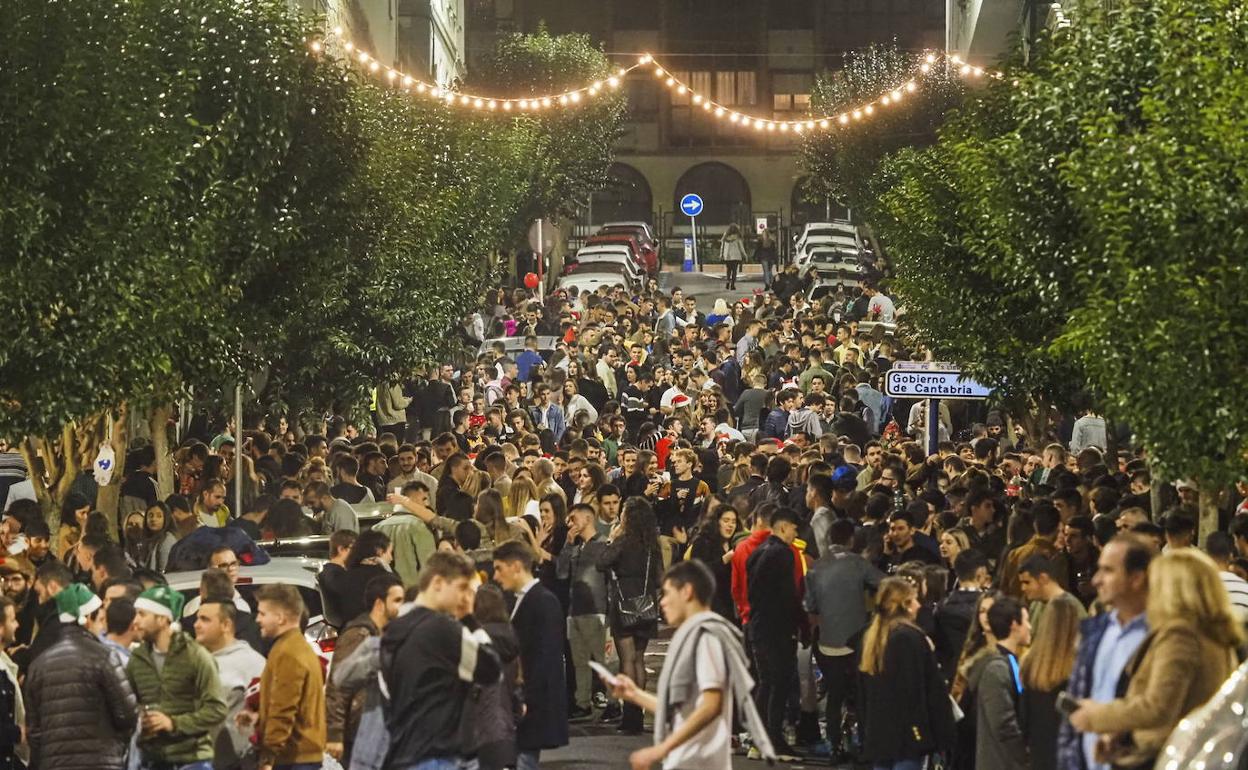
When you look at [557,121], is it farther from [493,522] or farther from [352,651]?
[352,651]

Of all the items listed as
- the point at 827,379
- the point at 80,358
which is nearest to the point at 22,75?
the point at 80,358

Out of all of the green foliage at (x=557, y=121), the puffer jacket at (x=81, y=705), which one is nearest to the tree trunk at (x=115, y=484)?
the puffer jacket at (x=81, y=705)

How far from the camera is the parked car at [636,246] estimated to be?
208ft

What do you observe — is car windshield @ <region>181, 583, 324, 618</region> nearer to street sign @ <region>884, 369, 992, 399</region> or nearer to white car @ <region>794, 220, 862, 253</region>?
street sign @ <region>884, 369, 992, 399</region>

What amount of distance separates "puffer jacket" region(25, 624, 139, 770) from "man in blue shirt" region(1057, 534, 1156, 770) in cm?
453

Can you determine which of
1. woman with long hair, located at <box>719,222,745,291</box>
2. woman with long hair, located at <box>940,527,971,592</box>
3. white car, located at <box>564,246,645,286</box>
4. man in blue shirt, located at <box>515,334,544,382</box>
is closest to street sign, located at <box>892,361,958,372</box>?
woman with long hair, located at <box>940,527,971,592</box>

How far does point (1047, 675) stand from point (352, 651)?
335cm

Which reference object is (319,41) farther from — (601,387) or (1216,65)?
(1216,65)

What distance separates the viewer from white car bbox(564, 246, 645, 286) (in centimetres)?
5841

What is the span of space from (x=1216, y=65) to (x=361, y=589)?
7565 millimetres

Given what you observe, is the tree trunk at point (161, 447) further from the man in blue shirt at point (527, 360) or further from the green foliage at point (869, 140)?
the green foliage at point (869, 140)

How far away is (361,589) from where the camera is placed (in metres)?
14.0

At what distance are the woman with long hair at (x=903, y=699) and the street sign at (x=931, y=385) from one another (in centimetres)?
1314

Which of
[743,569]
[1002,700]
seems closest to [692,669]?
[1002,700]
